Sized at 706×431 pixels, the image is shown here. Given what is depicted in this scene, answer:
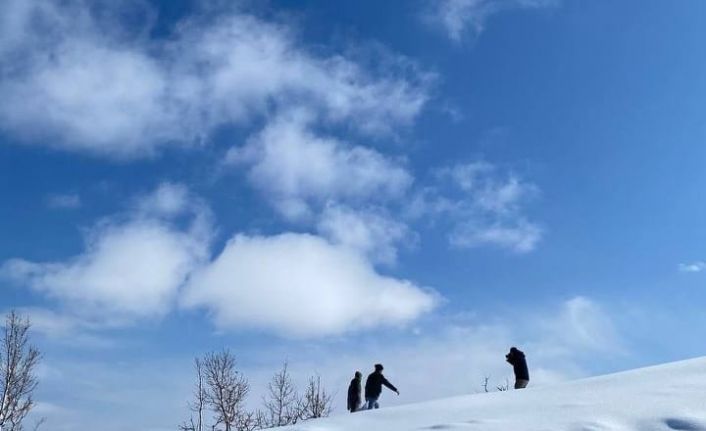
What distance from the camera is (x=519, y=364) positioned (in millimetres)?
14109

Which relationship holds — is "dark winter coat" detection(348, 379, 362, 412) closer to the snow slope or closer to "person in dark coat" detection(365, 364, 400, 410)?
"person in dark coat" detection(365, 364, 400, 410)

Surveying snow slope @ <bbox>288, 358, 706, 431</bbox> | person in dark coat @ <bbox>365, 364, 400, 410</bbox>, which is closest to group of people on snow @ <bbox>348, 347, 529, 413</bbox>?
person in dark coat @ <bbox>365, 364, 400, 410</bbox>

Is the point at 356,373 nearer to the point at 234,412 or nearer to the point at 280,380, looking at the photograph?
the point at 234,412

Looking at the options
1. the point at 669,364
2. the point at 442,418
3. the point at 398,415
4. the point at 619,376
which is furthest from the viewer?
the point at 669,364

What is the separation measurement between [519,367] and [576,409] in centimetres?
630

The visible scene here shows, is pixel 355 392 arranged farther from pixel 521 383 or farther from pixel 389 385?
pixel 521 383

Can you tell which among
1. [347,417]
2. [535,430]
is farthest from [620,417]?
[347,417]

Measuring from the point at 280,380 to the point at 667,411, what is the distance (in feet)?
102

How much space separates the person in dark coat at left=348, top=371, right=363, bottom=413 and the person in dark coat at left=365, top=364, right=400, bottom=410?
52 centimetres

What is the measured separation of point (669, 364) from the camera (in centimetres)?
1111

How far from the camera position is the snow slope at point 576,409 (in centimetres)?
720

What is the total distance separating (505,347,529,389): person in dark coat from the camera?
14.0 metres

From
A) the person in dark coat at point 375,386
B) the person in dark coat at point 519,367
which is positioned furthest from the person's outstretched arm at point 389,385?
the person in dark coat at point 519,367

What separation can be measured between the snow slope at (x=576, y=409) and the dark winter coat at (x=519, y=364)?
359cm
